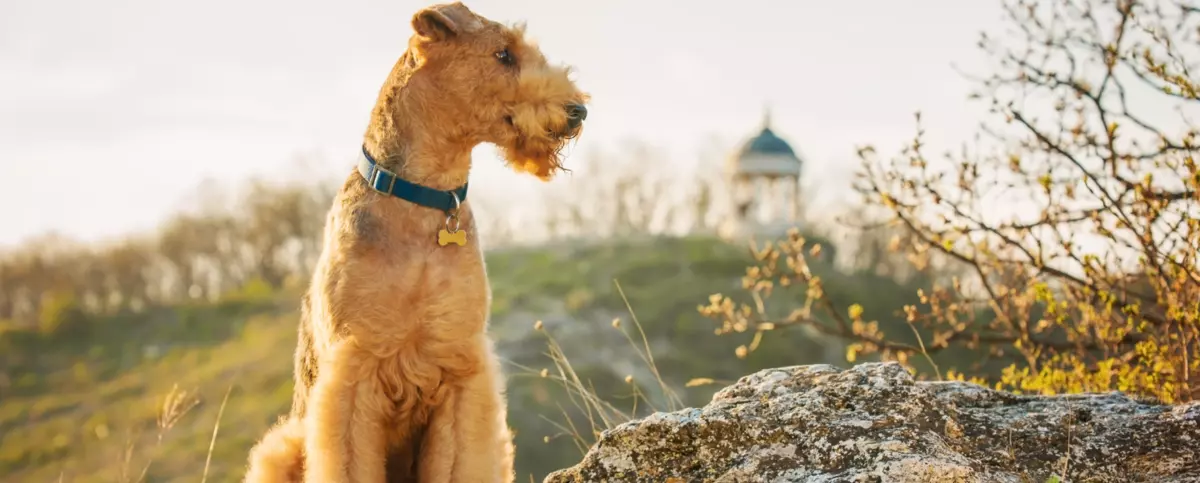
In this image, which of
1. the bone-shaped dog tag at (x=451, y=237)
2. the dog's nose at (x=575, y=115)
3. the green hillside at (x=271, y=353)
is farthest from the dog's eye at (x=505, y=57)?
the green hillside at (x=271, y=353)

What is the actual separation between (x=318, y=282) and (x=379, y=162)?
1.73 ft

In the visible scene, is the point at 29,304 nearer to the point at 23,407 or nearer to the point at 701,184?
the point at 23,407

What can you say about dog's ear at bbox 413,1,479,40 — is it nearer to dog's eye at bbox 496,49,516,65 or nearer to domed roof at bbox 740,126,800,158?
dog's eye at bbox 496,49,516,65

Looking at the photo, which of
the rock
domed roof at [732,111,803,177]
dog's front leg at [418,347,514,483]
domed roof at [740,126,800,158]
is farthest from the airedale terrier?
domed roof at [740,126,800,158]

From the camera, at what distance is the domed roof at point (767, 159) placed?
1756 inches

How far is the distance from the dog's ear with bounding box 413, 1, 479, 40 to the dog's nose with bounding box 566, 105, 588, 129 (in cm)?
49

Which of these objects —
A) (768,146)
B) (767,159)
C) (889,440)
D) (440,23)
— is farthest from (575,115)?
(768,146)

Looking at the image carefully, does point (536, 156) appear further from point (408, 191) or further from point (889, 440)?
point (889, 440)

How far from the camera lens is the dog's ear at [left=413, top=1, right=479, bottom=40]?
3.65 metres

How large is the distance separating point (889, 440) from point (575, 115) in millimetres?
1783

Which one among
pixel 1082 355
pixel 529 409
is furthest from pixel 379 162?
pixel 529 409

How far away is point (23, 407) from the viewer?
173 feet

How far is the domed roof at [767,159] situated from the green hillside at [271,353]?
649 cm

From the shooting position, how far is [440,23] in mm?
3658
